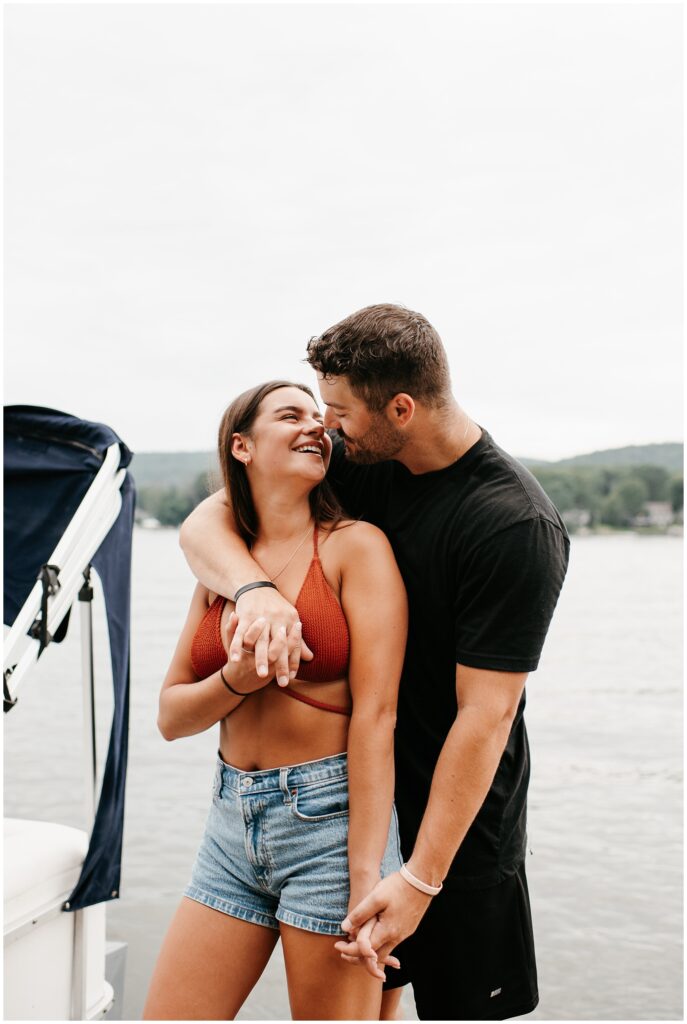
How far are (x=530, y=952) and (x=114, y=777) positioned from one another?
1455mm

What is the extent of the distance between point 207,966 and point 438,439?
128 cm

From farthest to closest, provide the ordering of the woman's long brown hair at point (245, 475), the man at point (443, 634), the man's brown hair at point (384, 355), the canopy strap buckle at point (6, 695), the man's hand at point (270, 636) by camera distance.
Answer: the canopy strap buckle at point (6, 695)
the woman's long brown hair at point (245, 475)
the man's brown hair at point (384, 355)
the man at point (443, 634)
the man's hand at point (270, 636)

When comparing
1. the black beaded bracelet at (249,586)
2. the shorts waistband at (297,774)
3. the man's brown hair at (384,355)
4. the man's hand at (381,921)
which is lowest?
the man's hand at (381,921)

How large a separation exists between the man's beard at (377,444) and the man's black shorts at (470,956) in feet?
3.28

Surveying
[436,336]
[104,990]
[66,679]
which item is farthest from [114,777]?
[66,679]

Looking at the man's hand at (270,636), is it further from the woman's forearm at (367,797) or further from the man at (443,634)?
the woman's forearm at (367,797)

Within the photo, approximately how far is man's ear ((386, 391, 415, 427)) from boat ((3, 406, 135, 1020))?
1.23 metres

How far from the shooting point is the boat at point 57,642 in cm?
285

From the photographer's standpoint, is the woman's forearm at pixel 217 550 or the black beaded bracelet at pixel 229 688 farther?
the woman's forearm at pixel 217 550

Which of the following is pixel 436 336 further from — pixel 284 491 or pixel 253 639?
pixel 253 639

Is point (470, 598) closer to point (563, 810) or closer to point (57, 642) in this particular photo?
point (57, 642)

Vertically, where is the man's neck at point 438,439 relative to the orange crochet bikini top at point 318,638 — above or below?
above

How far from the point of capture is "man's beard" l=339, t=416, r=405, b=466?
2.15m

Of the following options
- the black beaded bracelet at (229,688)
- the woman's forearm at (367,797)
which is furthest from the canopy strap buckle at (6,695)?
the woman's forearm at (367,797)
